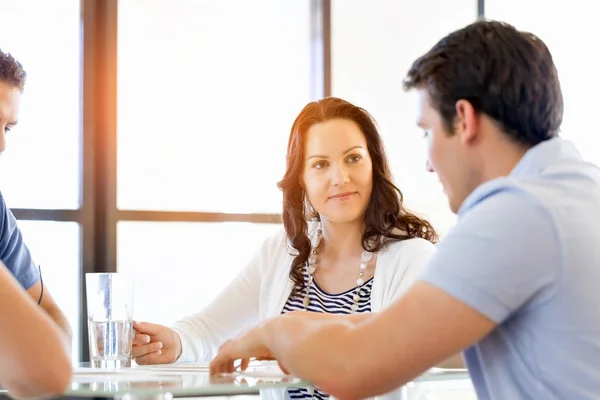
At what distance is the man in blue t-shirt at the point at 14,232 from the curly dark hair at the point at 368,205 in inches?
28.9

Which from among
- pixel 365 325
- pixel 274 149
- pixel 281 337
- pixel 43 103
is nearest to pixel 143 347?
pixel 281 337

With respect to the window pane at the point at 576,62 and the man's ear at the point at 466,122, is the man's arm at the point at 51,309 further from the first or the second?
the window pane at the point at 576,62

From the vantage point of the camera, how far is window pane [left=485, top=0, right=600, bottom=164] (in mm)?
→ 4363

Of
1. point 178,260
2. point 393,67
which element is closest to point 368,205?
point 178,260

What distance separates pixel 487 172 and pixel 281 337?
0.41m

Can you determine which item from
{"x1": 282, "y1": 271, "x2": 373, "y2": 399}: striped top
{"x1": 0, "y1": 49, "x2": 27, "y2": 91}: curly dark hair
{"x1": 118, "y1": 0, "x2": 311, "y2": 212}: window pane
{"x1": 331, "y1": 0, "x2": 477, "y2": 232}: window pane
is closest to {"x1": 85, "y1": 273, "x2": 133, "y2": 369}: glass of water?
{"x1": 282, "y1": 271, "x2": 373, "y2": 399}: striped top

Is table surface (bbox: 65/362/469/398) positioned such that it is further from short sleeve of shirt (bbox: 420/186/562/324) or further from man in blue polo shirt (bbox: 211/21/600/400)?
short sleeve of shirt (bbox: 420/186/562/324)

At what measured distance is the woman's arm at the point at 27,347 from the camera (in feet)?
3.63

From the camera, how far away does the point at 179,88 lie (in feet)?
11.6

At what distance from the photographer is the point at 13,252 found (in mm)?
2633

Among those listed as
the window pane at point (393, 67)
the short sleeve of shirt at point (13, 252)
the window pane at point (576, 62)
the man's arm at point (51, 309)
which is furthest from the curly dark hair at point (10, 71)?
the window pane at point (576, 62)

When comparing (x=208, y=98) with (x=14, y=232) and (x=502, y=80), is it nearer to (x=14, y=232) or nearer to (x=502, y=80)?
(x=14, y=232)

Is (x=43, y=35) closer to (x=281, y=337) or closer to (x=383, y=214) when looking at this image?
(x=383, y=214)

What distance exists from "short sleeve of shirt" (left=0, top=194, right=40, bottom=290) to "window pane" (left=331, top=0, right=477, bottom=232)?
1647mm
